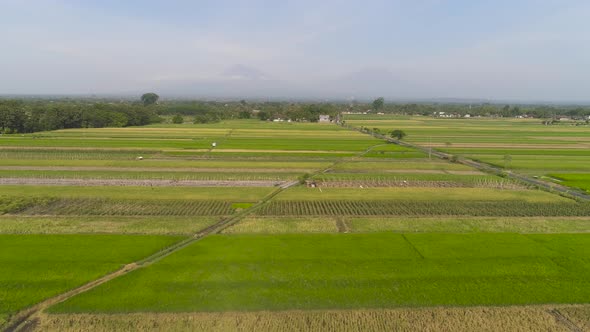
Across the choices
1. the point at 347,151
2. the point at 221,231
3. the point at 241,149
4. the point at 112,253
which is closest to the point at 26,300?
the point at 112,253

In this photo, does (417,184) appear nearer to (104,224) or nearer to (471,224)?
(471,224)

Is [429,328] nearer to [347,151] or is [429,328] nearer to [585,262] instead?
[585,262]

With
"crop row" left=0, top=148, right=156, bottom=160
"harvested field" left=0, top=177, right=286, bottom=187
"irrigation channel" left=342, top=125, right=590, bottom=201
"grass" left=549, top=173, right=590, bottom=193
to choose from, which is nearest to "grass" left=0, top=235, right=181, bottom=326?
"harvested field" left=0, top=177, right=286, bottom=187

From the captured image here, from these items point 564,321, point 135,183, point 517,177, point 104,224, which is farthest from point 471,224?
point 135,183

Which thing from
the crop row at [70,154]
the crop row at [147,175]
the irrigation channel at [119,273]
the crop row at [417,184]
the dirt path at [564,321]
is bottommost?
the dirt path at [564,321]

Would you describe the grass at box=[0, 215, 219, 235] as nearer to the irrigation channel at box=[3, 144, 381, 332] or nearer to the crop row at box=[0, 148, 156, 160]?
the irrigation channel at box=[3, 144, 381, 332]

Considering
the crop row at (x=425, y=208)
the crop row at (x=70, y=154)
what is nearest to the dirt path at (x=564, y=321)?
the crop row at (x=425, y=208)

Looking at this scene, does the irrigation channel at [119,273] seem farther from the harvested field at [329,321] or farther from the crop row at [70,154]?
the crop row at [70,154]

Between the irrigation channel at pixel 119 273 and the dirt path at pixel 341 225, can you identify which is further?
the dirt path at pixel 341 225
